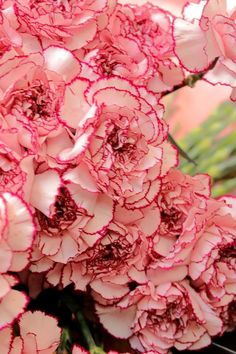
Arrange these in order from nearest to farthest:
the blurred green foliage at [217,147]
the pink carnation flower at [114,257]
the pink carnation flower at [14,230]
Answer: the pink carnation flower at [14,230] → the pink carnation flower at [114,257] → the blurred green foliage at [217,147]

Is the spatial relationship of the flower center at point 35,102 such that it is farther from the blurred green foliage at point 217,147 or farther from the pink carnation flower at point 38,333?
the blurred green foliage at point 217,147

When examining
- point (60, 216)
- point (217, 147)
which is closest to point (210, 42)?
point (60, 216)

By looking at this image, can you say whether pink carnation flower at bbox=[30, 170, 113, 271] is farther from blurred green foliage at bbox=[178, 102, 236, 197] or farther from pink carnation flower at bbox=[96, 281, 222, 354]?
blurred green foliage at bbox=[178, 102, 236, 197]

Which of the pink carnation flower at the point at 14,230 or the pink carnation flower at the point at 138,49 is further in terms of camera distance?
the pink carnation flower at the point at 138,49

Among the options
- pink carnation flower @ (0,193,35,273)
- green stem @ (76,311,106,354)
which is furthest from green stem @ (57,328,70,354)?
pink carnation flower @ (0,193,35,273)

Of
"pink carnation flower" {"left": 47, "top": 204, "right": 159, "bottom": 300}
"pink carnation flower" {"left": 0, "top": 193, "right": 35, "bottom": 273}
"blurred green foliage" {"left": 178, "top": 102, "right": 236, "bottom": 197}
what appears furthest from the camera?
"blurred green foliage" {"left": 178, "top": 102, "right": 236, "bottom": 197}

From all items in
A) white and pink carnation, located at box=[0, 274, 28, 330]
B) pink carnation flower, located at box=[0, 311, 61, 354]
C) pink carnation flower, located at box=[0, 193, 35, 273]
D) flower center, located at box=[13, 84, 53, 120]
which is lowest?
pink carnation flower, located at box=[0, 311, 61, 354]

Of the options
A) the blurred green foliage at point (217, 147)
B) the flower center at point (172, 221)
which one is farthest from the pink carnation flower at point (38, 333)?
the blurred green foliage at point (217, 147)
